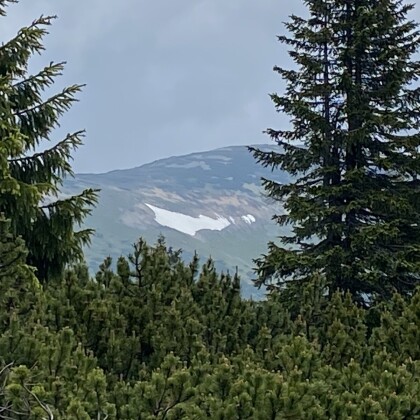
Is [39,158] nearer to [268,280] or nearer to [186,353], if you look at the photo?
[186,353]

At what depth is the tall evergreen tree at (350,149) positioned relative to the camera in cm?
1302

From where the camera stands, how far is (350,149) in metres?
13.7

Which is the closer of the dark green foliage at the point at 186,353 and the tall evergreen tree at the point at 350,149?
the dark green foliage at the point at 186,353

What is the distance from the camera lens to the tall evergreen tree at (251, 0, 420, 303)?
1302 centimetres

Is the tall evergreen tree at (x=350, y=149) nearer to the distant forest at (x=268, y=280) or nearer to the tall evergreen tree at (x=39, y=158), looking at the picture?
the distant forest at (x=268, y=280)

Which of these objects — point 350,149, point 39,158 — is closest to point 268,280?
point 350,149

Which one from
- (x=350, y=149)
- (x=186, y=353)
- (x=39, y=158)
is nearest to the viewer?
(x=186, y=353)

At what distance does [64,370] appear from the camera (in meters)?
4.42

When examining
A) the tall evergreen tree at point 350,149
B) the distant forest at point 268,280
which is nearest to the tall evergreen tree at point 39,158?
the distant forest at point 268,280

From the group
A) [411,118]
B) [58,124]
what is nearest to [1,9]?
[58,124]

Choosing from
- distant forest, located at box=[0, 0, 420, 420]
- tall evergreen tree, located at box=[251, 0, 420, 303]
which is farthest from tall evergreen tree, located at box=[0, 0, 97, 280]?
tall evergreen tree, located at box=[251, 0, 420, 303]

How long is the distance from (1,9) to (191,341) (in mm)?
5547

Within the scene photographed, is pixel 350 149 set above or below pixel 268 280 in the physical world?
above

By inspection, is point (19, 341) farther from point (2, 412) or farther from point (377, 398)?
point (377, 398)
